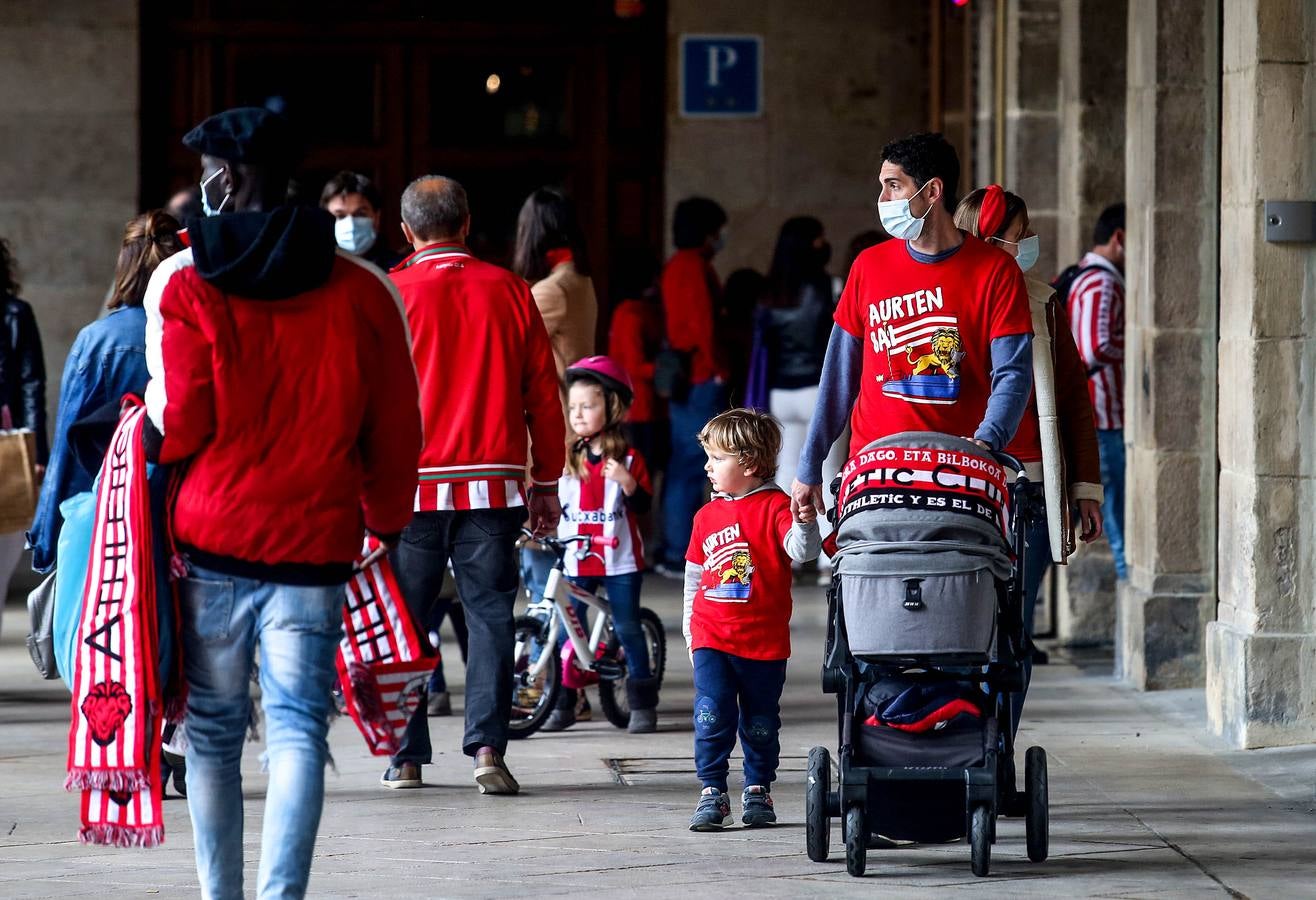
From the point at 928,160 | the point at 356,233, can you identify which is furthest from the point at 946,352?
the point at 356,233

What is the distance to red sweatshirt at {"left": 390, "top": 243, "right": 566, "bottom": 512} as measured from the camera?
6793 mm

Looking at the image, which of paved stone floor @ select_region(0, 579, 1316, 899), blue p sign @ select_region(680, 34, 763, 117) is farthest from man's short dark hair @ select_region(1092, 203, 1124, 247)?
blue p sign @ select_region(680, 34, 763, 117)

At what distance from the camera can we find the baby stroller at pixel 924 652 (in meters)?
5.46

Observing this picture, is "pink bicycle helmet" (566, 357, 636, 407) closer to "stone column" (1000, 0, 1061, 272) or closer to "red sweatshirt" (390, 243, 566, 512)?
"red sweatshirt" (390, 243, 566, 512)

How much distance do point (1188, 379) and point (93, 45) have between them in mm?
6805

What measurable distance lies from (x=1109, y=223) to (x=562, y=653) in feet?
10.7

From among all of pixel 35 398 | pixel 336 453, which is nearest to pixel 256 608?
pixel 336 453

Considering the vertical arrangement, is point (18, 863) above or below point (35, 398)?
below

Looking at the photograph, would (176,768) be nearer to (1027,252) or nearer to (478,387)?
(478,387)

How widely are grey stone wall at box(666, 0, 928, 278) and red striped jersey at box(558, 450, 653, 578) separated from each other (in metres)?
5.35

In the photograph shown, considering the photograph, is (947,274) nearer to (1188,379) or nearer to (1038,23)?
(1188,379)

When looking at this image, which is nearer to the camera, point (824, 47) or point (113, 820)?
point (113, 820)

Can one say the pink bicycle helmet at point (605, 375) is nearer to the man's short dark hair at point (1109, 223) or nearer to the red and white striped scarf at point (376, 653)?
the man's short dark hair at point (1109, 223)

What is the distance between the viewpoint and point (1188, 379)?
8820 millimetres
